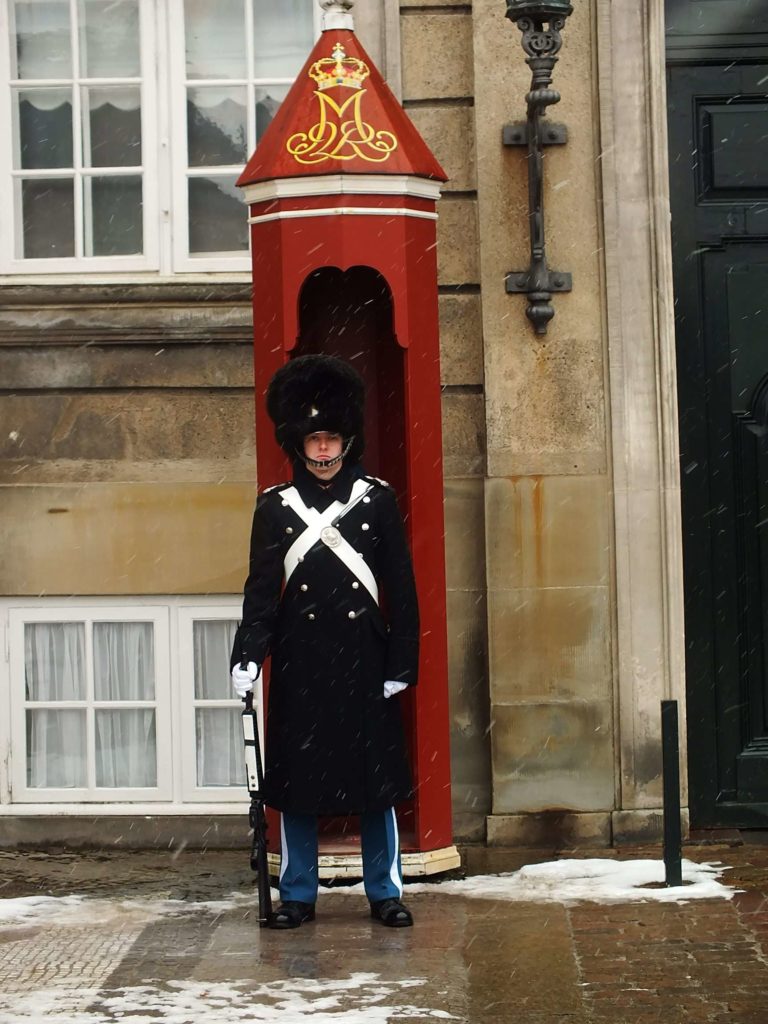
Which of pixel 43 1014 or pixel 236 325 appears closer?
pixel 43 1014

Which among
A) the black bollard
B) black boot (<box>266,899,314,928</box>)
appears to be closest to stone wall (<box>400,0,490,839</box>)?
the black bollard

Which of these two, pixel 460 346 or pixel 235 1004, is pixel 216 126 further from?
pixel 235 1004

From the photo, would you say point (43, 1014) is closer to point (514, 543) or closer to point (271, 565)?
point (271, 565)

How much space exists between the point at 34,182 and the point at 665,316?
9.38 feet

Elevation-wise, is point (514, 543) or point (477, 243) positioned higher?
point (477, 243)

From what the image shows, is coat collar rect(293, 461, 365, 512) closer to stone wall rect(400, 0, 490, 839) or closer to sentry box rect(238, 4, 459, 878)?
sentry box rect(238, 4, 459, 878)

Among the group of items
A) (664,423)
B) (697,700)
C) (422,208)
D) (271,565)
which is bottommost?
(697,700)

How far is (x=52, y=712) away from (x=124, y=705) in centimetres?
33

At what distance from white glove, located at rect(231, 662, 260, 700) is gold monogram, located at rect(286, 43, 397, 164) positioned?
1.88 meters

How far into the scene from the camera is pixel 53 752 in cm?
857

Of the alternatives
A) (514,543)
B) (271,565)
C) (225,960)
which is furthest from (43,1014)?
(514,543)

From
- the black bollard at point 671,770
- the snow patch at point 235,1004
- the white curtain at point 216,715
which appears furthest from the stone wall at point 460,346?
the snow patch at point 235,1004

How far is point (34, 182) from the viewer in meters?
8.64

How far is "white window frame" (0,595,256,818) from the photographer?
8477 millimetres
